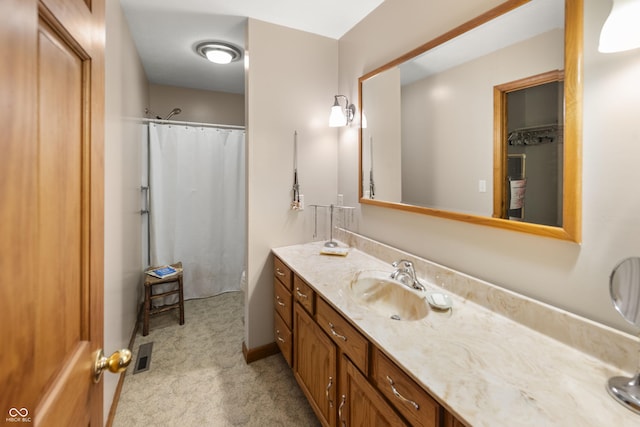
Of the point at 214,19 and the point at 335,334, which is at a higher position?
the point at 214,19

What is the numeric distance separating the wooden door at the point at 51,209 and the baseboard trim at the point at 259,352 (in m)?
1.48

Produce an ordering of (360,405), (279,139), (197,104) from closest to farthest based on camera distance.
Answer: (360,405) < (279,139) < (197,104)

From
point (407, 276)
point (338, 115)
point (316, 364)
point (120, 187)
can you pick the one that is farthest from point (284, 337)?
point (338, 115)

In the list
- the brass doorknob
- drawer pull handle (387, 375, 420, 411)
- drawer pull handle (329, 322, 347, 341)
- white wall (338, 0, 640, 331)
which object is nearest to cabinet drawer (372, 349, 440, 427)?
drawer pull handle (387, 375, 420, 411)

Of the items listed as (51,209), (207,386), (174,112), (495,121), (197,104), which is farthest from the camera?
(197,104)

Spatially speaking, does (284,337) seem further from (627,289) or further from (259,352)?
(627,289)

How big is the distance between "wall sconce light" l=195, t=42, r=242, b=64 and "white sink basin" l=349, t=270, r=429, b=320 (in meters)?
2.22

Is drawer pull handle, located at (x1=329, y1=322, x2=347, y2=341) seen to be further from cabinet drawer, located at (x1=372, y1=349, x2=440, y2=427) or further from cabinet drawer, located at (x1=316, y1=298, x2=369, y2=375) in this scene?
cabinet drawer, located at (x1=372, y1=349, x2=440, y2=427)

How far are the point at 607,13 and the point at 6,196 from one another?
153 centimetres

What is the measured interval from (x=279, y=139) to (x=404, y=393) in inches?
70.2

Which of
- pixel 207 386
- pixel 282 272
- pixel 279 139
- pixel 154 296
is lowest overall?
pixel 207 386

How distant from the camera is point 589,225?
3.18ft

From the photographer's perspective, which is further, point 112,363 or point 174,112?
point 174,112

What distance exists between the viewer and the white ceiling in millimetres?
1894
